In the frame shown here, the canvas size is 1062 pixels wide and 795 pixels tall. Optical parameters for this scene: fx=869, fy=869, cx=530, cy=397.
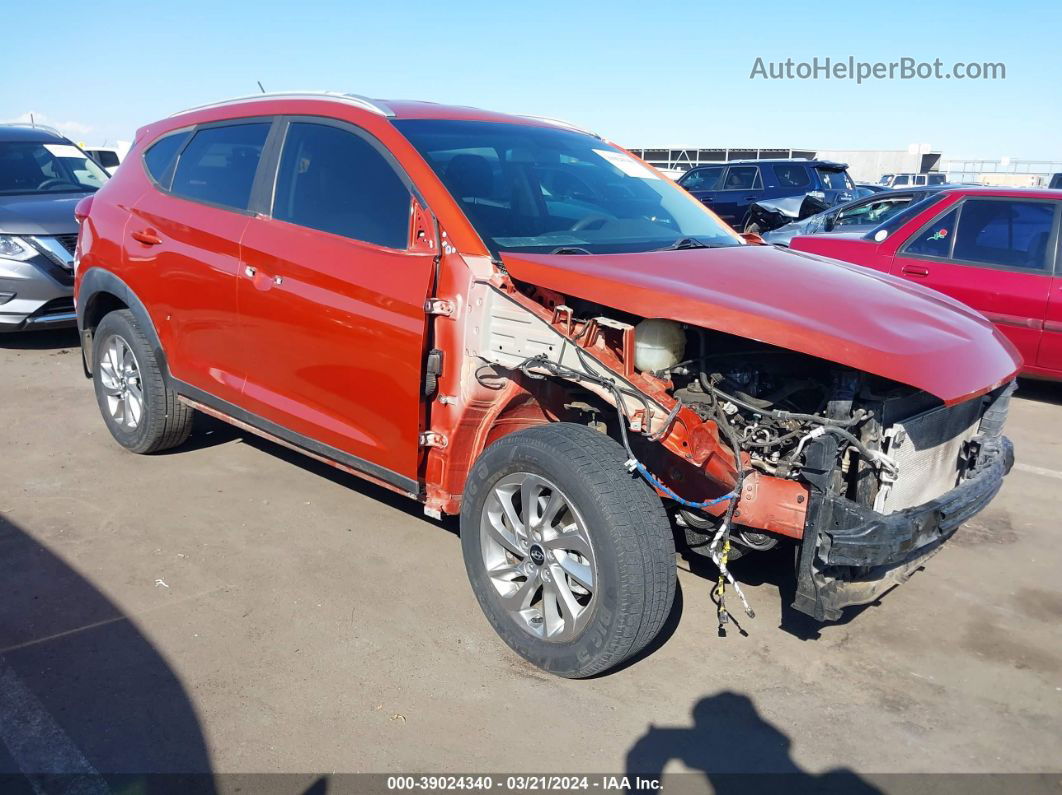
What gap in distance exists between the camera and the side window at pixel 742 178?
16.2 meters

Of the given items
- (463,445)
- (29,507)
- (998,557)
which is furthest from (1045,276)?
(29,507)

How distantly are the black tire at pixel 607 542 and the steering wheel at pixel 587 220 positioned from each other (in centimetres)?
99

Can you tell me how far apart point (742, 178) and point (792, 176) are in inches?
37.3

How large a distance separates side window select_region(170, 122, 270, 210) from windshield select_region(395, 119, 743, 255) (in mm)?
927

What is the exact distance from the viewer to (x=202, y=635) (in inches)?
128

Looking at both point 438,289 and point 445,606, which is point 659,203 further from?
point 445,606

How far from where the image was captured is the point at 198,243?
4.16 metres

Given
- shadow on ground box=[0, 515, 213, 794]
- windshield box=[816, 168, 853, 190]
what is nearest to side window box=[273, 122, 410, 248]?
shadow on ground box=[0, 515, 213, 794]

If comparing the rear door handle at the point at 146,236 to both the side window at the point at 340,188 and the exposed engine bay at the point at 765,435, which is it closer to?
the side window at the point at 340,188

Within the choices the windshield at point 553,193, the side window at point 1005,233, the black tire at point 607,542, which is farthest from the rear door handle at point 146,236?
the side window at point 1005,233

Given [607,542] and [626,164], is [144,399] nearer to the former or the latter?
[626,164]

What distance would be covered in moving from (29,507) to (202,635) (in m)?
1.72

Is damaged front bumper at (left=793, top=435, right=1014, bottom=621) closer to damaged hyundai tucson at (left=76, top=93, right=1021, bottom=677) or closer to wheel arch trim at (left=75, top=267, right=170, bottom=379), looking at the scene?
damaged hyundai tucson at (left=76, top=93, right=1021, bottom=677)

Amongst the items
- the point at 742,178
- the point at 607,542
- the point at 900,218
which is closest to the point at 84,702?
the point at 607,542
